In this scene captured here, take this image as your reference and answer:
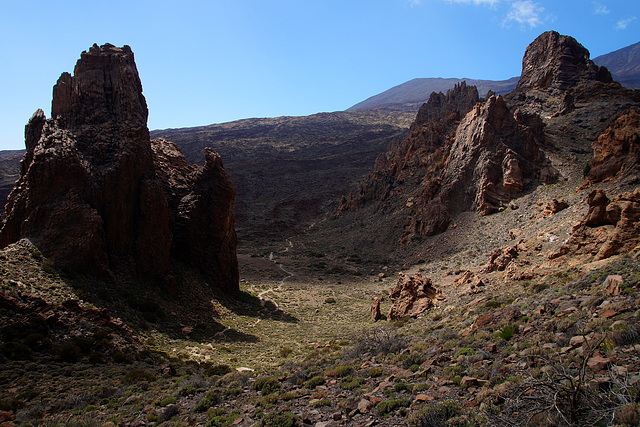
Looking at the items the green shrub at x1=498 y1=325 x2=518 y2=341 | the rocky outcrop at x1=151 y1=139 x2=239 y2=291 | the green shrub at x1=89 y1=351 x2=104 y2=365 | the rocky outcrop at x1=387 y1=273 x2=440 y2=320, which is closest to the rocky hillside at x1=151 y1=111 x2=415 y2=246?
the rocky outcrop at x1=151 y1=139 x2=239 y2=291

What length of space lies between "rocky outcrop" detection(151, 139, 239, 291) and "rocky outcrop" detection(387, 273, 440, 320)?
41.1 feet

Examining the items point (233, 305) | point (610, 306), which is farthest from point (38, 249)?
point (610, 306)

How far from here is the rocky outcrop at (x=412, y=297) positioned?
731 inches

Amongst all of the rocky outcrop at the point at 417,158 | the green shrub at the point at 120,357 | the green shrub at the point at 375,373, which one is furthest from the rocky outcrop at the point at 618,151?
the green shrub at the point at 120,357

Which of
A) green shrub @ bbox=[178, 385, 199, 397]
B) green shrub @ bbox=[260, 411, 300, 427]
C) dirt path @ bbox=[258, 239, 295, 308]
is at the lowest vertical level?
dirt path @ bbox=[258, 239, 295, 308]

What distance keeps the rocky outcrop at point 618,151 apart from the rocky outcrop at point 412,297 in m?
18.7

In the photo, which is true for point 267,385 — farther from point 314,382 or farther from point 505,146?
point 505,146

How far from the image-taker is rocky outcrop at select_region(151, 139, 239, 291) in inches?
917

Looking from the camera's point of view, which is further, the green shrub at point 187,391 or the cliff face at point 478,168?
the cliff face at point 478,168

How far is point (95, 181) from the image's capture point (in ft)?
59.2

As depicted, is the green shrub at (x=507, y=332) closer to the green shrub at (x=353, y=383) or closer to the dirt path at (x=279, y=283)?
the green shrub at (x=353, y=383)

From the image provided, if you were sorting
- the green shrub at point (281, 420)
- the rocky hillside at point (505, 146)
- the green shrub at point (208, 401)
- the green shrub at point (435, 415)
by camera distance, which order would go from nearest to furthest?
the green shrub at point (435, 415) < the green shrub at point (281, 420) < the green shrub at point (208, 401) < the rocky hillside at point (505, 146)

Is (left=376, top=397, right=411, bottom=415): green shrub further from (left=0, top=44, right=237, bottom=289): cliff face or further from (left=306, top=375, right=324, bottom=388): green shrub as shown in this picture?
(left=0, top=44, right=237, bottom=289): cliff face

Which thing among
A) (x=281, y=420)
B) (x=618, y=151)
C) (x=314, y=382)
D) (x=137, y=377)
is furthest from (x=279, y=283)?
(x=618, y=151)
